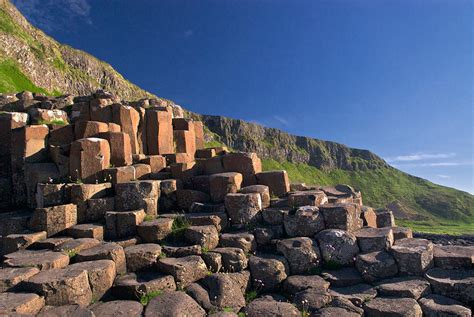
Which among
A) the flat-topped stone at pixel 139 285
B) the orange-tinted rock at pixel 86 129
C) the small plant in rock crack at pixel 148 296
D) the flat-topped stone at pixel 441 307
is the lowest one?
the flat-topped stone at pixel 441 307

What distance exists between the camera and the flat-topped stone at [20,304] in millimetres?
5532

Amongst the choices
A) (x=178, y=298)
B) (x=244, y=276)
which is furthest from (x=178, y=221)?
(x=178, y=298)

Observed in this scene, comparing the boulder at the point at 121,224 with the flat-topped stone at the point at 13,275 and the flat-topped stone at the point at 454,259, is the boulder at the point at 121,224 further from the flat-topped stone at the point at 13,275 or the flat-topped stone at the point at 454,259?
the flat-topped stone at the point at 454,259

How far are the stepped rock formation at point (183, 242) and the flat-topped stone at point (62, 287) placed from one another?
0.02 meters

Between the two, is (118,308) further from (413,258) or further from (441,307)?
(413,258)

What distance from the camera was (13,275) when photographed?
6574mm

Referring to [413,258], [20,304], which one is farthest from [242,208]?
[20,304]

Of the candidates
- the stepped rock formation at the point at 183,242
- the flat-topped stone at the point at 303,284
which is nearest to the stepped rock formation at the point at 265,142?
the stepped rock formation at the point at 183,242

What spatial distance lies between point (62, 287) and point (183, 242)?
132 inches

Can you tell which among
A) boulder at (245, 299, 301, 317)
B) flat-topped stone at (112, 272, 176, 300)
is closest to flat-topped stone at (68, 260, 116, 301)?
flat-topped stone at (112, 272, 176, 300)

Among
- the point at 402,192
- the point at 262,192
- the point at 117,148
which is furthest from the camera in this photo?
the point at 402,192

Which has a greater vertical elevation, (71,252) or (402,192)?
(402,192)

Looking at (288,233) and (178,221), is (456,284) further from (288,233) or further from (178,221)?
(178,221)

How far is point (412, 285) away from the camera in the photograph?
7.62 m
